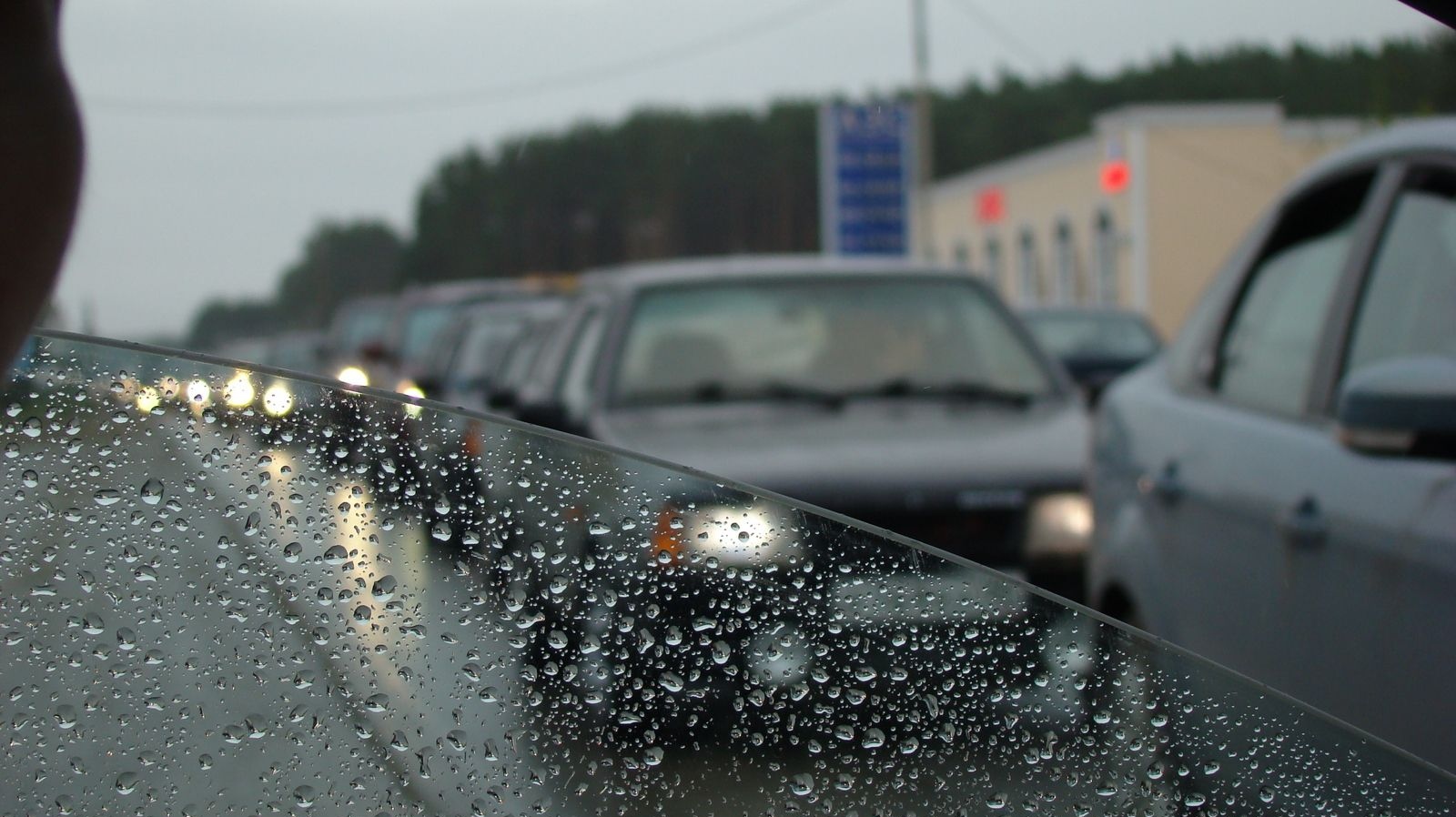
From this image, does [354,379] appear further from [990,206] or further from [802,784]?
[990,206]

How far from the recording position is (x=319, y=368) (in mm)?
23656

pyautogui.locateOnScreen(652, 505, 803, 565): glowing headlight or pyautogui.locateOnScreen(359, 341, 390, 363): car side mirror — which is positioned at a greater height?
pyautogui.locateOnScreen(652, 505, 803, 565): glowing headlight

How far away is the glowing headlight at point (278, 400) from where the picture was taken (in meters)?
1.28

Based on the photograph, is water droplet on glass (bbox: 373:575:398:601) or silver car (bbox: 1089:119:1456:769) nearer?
water droplet on glass (bbox: 373:575:398:601)

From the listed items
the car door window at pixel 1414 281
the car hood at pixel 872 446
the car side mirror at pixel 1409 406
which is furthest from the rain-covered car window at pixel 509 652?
the car hood at pixel 872 446

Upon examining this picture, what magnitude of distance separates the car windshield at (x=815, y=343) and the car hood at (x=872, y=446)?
0.54 ft

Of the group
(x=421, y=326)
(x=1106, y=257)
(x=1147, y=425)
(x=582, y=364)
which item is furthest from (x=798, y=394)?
(x=1106, y=257)

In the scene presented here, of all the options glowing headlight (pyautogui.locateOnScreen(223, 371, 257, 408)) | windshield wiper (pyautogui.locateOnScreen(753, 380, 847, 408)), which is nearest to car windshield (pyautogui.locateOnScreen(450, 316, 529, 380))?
windshield wiper (pyautogui.locateOnScreen(753, 380, 847, 408))

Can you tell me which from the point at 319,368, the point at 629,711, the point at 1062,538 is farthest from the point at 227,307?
the point at 629,711

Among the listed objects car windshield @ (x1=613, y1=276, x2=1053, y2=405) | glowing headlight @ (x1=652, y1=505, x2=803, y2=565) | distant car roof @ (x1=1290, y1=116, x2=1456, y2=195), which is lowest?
car windshield @ (x1=613, y1=276, x2=1053, y2=405)

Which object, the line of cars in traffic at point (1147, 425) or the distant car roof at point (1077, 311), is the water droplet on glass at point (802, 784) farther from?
the distant car roof at point (1077, 311)

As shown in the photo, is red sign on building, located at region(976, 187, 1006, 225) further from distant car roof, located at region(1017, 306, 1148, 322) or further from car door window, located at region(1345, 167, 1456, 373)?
car door window, located at region(1345, 167, 1456, 373)

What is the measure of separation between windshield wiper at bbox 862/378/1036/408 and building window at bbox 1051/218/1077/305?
92.7ft

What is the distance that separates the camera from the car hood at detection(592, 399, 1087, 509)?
5.21m
